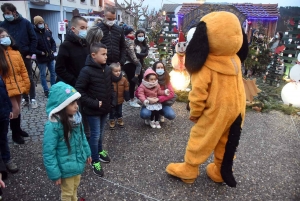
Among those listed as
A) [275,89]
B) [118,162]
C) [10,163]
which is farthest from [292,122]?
[10,163]

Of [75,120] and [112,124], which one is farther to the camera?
[112,124]

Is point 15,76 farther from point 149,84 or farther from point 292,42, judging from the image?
point 292,42

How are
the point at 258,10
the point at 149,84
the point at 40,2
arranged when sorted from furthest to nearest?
1. the point at 40,2
2. the point at 258,10
3. the point at 149,84

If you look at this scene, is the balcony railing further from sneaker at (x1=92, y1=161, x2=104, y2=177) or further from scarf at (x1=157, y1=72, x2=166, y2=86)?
sneaker at (x1=92, y1=161, x2=104, y2=177)

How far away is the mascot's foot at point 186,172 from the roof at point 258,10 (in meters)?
14.4

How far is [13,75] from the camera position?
11.4 feet

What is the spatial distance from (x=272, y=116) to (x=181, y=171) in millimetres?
3375

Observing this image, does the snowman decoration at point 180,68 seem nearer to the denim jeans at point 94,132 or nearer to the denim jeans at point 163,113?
the denim jeans at point 163,113

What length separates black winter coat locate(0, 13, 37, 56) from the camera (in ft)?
14.9

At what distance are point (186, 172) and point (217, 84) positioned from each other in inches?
43.6

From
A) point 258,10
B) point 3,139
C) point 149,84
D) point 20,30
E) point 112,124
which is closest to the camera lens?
point 3,139

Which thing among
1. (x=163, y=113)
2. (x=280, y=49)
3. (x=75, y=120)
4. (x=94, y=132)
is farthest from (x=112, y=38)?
(x=280, y=49)

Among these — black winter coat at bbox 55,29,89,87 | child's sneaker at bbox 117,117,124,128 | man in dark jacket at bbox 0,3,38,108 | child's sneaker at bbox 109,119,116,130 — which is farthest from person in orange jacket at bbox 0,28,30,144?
child's sneaker at bbox 117,117,124,128

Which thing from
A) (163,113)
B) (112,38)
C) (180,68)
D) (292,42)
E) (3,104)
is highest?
(292,42)
